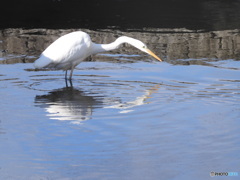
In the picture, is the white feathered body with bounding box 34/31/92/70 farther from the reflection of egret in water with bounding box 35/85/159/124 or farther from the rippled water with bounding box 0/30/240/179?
the reflection of egret in water with bounding box 35/85/159/124

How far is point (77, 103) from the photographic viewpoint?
1009 centimetres

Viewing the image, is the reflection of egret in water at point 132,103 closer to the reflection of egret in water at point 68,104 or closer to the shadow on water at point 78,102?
the shadow on water at point 78,102

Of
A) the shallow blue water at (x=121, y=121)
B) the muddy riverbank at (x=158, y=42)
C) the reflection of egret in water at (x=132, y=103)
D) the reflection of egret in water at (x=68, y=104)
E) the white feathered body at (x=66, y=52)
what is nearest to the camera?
the shallow blue water at (x=121, y=121)

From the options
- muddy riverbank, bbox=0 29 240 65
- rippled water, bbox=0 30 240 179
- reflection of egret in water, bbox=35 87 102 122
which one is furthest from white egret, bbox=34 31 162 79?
muddy riverbank, bbox=0 29 240 65

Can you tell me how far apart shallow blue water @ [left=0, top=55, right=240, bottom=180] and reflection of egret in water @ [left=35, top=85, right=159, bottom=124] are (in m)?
0.02

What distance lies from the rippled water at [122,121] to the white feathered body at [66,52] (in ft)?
1.30

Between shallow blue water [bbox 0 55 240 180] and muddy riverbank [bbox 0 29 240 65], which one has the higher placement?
muddy riverbank [bbox 0 29 240 65]

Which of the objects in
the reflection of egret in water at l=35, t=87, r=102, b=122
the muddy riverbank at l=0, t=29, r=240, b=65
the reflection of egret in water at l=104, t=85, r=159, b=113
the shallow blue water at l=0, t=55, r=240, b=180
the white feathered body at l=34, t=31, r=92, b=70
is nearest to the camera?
the shallow blue water at l=0, t=55, r=240, b=180

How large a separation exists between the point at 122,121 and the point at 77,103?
1.49 metres

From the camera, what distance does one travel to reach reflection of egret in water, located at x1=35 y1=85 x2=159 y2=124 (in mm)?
9203

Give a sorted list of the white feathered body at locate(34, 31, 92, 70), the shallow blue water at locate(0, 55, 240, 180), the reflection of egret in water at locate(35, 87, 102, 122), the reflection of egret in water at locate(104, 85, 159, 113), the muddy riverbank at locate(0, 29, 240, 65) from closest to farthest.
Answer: the shallow blue water at locate(0, 55, 240, 180), the reflection of egret in water at locate(35, 87, 102, 122), the reflection of egret in water at locate(104, 85, 159, 113), the white feathered body at locate(34, 31, 92, 70), the muddy riverbank at locate(0, 29, 240, 65)

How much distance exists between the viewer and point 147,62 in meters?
13.5

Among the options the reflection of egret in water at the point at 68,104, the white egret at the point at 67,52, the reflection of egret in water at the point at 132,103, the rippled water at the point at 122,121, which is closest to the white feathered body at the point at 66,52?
the white egret at the point at 67,52

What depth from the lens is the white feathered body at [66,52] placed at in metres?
11.5
